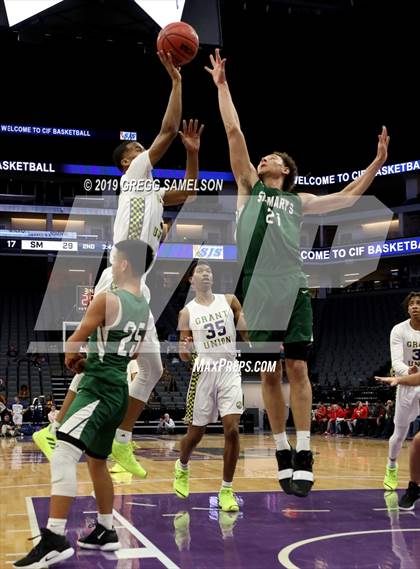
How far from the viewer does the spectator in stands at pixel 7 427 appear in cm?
2020

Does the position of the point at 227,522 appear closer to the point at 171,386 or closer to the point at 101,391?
the point at 101,391

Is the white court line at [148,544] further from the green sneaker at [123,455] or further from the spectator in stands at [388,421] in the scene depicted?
the spectator in stands at [388,421]

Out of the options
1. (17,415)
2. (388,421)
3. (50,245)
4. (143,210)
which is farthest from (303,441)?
(50,245)

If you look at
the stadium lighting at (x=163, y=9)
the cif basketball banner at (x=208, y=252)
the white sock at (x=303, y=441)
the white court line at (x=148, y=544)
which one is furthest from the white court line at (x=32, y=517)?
the cif basketball banner at (x=208, y=252)

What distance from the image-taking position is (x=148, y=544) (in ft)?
16.6

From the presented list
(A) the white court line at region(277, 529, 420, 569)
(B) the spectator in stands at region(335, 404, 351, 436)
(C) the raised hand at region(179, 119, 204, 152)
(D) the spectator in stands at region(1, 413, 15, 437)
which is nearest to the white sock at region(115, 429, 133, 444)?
(A) the white court line at region(277, 529, 420, 569)

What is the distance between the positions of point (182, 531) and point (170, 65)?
139 inches

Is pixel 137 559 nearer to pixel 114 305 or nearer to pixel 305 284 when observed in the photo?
pixel 114 305

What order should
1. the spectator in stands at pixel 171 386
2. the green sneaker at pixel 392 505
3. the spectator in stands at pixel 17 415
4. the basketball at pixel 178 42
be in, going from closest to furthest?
the basketball at pixel 178 42 → the green sneaker at pixel 392 505 → the spectator in stands at pixel 17 415 → the spectator in stands at pixel 171 386

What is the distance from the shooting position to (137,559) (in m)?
4.61

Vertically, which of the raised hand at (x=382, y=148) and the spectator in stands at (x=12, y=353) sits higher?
the raised hand at (x=382, y=148)

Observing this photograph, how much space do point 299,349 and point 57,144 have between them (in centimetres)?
2920

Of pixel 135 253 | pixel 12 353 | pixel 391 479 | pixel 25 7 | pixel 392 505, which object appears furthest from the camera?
pixel 12 353

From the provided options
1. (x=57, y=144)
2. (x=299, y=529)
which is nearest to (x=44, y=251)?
(x=57, y=144)
